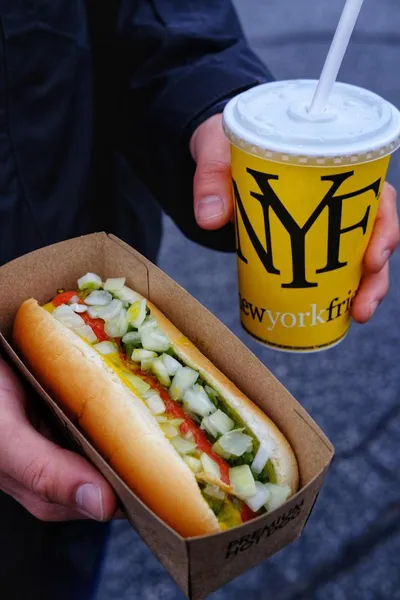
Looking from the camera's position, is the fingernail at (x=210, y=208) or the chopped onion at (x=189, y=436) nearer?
the chopped onion at (x=189, y=436)

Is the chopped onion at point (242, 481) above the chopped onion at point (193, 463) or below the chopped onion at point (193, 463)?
below

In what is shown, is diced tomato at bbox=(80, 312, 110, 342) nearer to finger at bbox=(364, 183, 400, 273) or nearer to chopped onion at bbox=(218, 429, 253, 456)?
chopped onion at bbox=(218, 429, 253, 456)

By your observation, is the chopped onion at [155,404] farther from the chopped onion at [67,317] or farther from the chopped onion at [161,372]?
the chopped onion at [67,317]

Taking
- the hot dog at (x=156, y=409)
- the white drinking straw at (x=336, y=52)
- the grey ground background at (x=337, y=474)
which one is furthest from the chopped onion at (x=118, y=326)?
the grey ground background at (x=337, y=474)

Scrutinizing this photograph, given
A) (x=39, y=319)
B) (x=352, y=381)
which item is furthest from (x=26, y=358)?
(x=352, y=381)

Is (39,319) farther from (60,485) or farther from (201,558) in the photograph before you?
(201,558)

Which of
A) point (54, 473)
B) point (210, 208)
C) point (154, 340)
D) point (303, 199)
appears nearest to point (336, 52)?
point (303, 199)

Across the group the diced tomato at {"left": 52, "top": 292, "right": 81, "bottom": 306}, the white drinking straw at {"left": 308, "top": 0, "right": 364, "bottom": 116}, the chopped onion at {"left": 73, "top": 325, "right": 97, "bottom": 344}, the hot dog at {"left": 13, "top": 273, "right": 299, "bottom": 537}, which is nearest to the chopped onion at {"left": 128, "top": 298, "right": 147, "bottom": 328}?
the hot dog at {"left": 13, "top": 273, "right": 299, "bottom": 537}
